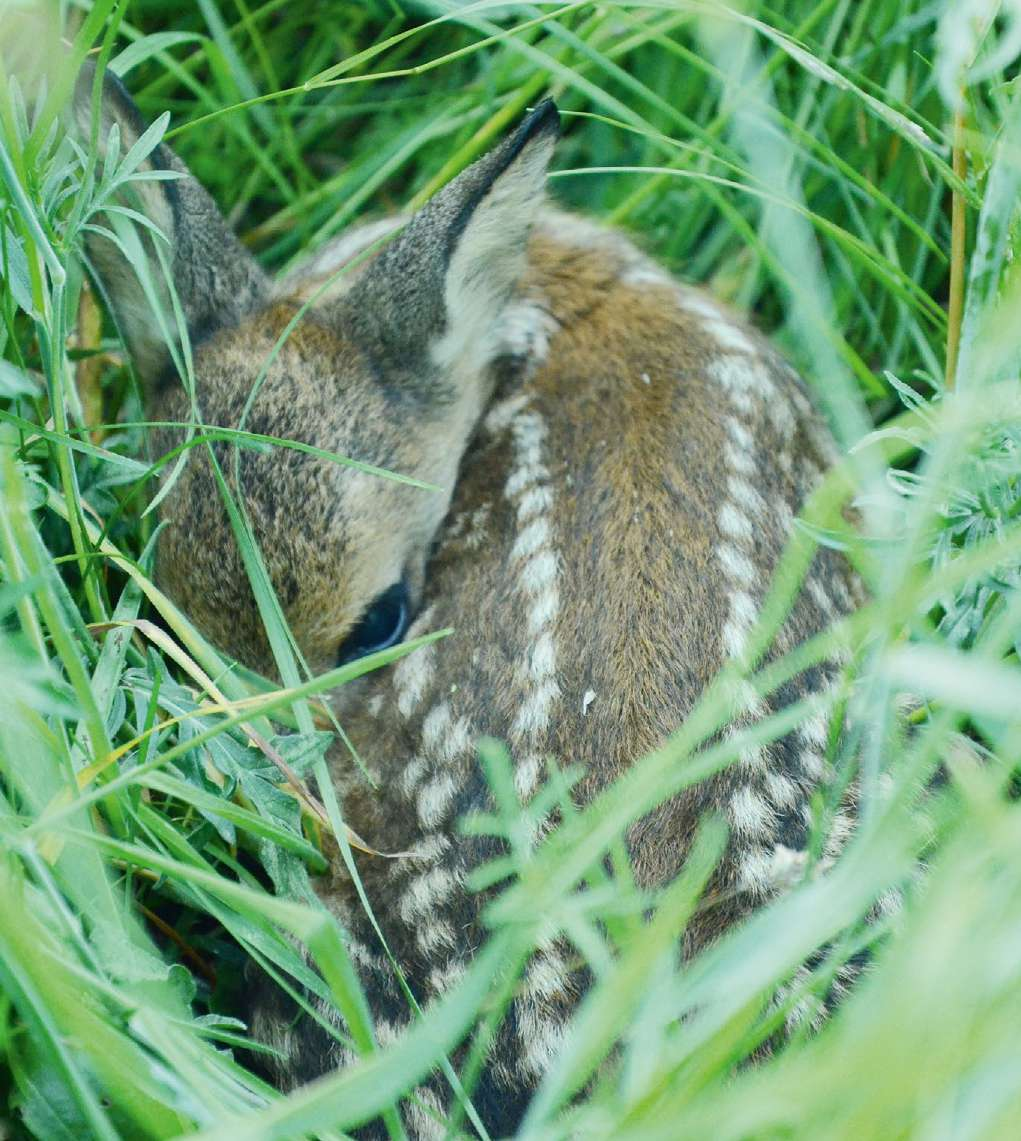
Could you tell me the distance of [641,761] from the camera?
6.45ft

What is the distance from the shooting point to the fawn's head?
7.57 ft

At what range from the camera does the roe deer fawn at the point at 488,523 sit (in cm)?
204

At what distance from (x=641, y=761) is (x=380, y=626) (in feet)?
2.32

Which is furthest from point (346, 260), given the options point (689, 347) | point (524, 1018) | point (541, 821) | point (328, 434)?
point (524, 1018)

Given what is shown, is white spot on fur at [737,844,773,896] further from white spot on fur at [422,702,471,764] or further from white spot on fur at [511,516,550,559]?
white spot on fur at [511,516,550,559]

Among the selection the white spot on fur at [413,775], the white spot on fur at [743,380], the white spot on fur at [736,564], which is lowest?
the white spot on fur at [413,775]

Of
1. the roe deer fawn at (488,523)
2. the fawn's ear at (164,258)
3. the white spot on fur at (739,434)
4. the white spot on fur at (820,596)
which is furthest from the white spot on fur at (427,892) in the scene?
the fawn's ear at (164,258)

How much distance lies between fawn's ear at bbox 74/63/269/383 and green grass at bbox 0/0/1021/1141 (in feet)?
0.39

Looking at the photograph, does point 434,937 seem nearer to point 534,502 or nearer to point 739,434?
point 534,502

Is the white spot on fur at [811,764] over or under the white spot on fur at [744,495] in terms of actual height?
under

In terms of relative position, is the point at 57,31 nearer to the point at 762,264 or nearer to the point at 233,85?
the point at 233,85

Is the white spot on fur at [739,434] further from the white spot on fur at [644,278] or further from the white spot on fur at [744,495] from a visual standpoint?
the white spot on fur at [644,278]

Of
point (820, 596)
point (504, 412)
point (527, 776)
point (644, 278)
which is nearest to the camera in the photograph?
point (527, 776)

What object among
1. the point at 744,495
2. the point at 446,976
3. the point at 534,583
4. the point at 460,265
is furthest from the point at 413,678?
the point at 460,265
